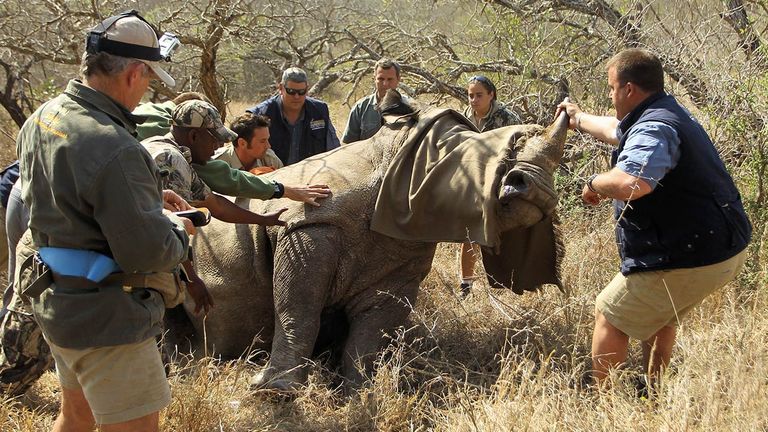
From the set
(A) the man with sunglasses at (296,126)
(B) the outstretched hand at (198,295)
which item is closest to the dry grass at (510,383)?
(B) the outstretched hand at (198,295)

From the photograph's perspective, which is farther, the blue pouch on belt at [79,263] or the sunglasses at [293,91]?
the sunglasses at [293,91]

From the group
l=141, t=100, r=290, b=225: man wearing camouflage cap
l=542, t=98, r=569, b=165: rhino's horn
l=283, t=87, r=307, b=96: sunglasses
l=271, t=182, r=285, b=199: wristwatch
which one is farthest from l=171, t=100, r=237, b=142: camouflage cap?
l=283, t=87, r=307, b=96: sunglasses

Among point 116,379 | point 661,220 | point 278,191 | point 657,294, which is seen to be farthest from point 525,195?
point 116,379

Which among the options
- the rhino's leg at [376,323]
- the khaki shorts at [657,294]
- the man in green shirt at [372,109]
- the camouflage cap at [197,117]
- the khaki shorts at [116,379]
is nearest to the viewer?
the khaki shorts at [116,379]

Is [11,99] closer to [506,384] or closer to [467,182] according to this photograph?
[467,182]

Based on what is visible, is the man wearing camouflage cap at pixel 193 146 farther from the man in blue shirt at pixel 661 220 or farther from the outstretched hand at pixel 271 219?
the man in blue shirt at pixel 661 220

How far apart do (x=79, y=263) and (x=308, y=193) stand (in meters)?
2.09

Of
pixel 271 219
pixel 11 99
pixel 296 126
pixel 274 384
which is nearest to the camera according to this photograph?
pixel 274 384

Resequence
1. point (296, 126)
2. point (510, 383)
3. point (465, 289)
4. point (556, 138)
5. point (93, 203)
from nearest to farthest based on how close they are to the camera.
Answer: point (93, 203) → point (510, 383) → point (556, 138) → point (465, 289) → point (296, 126)

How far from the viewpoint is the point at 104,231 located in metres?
2.79

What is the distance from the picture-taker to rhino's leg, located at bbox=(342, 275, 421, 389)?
4.94m

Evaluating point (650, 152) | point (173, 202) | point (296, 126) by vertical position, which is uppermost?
point (650, 152)

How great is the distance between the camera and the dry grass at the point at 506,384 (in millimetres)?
3725

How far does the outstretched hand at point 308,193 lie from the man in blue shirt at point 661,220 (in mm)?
1566
